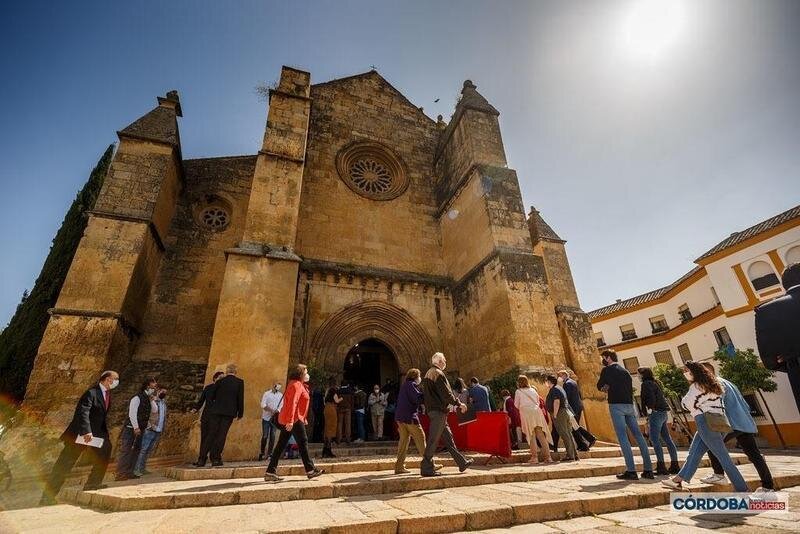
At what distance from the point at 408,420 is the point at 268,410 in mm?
2819

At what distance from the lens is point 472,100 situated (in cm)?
1103

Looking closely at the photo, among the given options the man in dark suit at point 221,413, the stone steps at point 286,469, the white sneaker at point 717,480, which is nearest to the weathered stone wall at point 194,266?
the man in dark suit at point 221,413

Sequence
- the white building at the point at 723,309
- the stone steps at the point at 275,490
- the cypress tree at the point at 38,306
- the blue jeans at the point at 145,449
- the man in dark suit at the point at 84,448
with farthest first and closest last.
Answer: the white building at the point at 723,309
the cypress tree at the point at 38,306
the blue jeans at the point at 145,449
the man in dark suit at the point at 84,448
the stone steps at the point at 275,490

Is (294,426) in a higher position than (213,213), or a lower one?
lower

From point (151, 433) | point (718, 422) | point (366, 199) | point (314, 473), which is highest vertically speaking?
point (366, 199)

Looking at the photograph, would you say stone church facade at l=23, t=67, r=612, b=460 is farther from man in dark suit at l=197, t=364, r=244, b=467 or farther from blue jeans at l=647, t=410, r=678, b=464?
blue jeans at l=647, t=410, r=678, b=464

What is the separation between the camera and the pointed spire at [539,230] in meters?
12.3

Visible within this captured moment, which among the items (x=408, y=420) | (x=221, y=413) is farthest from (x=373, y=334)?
(x=408, y=420)

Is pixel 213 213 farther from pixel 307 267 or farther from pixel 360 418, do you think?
pixel 360 418

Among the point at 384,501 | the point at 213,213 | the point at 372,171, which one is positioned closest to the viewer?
the point at 384,501

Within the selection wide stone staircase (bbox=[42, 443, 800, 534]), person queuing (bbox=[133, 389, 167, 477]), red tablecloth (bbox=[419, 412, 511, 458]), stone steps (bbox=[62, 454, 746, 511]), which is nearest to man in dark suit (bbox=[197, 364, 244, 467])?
wide stone staircase (bbox=[42, 443, 800, 534])

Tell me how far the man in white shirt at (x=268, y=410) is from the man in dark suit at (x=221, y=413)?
2.64 ft

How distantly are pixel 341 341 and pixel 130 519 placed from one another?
618cm

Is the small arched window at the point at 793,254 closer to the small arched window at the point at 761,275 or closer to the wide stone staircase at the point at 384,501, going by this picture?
the small arched window at the point at 761,275
